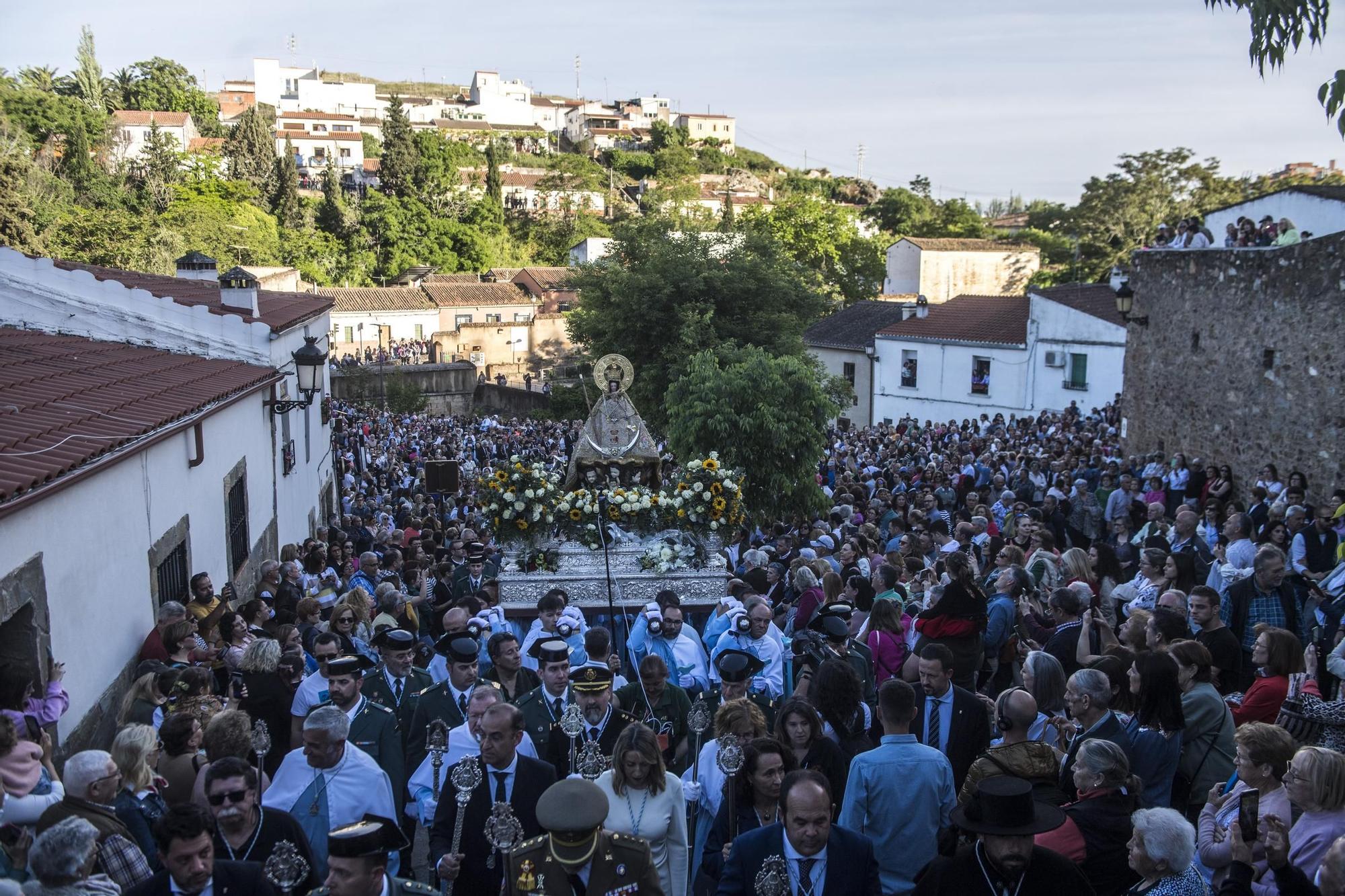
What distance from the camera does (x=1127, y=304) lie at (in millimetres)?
18953

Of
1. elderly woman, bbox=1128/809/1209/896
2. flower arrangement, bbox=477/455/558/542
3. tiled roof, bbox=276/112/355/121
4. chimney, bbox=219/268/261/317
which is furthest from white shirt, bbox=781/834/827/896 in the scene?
tiled roof, bbox=276/112/355/121

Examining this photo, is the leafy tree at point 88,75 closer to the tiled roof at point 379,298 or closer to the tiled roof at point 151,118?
the tiled roof at point 151,118

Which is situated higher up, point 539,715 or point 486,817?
point 539,715

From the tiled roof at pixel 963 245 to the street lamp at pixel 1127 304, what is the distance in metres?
34.5

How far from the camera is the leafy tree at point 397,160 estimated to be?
69.6 meters

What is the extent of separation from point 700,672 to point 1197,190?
52285 millimetres

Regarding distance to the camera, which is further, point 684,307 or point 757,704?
point 684,307

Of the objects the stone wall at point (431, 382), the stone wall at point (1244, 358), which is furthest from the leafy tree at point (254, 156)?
the stone wall at point (1244, 358)

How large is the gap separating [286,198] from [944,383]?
4285cm

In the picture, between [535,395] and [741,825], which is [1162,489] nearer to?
[741,825]

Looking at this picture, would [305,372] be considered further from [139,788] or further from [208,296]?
[139,788]

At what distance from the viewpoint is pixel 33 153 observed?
170 ft

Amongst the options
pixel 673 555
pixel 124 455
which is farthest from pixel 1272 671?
pixel 124 455

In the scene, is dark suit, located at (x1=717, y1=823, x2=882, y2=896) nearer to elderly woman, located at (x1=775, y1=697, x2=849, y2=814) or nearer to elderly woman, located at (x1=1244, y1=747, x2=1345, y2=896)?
elderly woman, located at (x1=775, y1=697, x2=849, y2=814)
